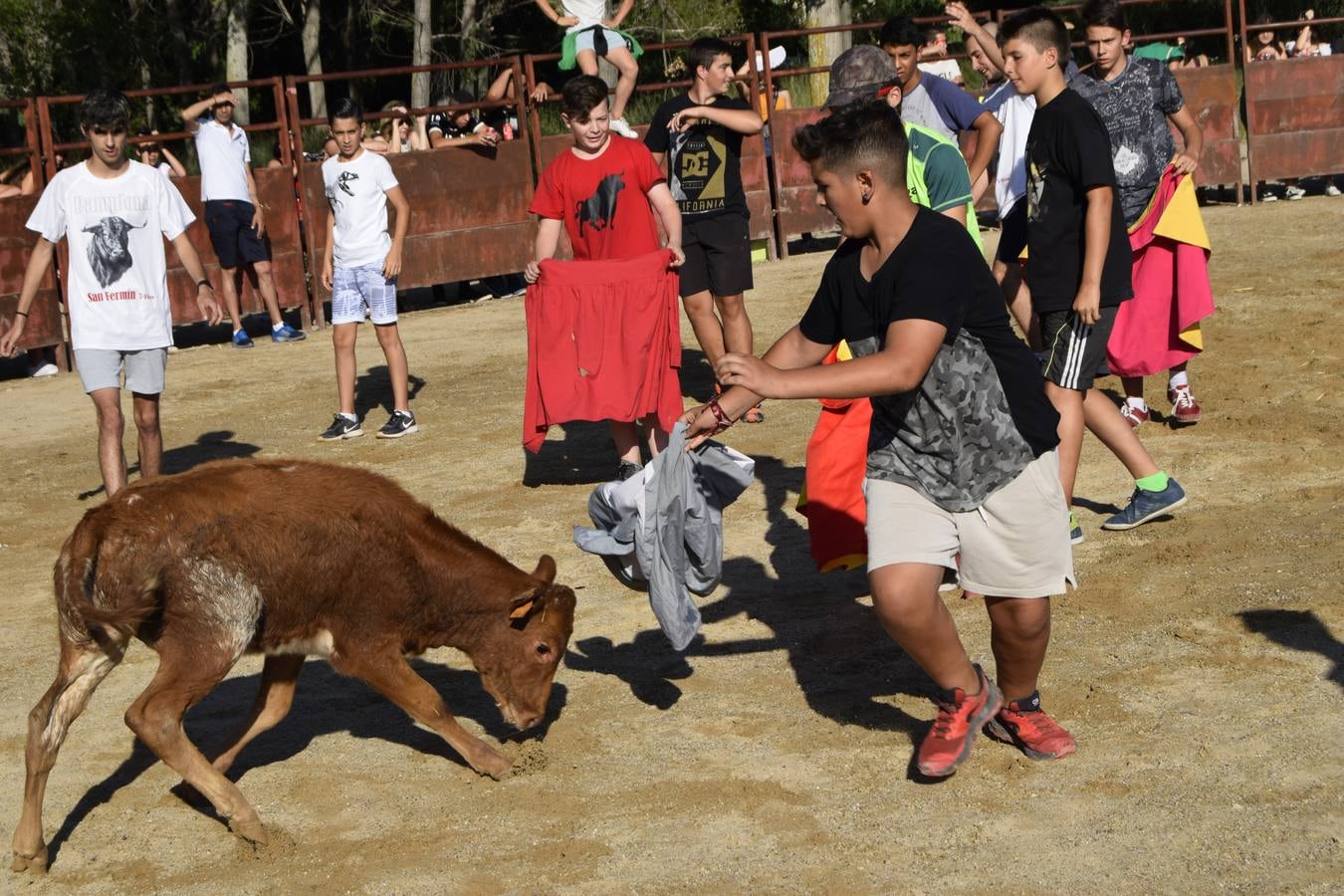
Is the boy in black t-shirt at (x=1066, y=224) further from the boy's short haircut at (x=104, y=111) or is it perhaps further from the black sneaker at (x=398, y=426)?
the black sneaker at (x=398, y=426)

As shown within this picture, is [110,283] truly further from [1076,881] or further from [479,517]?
[1076,881]

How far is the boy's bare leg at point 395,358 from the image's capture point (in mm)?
9711

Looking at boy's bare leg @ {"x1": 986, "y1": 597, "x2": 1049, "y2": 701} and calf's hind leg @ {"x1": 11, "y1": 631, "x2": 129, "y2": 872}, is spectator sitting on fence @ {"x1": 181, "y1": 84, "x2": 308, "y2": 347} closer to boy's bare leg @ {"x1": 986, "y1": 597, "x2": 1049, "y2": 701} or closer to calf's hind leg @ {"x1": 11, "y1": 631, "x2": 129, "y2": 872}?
calf's hind leg @ {"x1": 11, "y1": 631, "x2": 129, "y2": 872}

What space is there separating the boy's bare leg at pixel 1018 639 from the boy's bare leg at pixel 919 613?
17 cm

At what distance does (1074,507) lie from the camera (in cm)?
759

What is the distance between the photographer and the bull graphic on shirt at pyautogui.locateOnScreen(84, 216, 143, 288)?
25.2 feet

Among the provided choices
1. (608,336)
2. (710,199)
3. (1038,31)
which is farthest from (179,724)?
(710,199)

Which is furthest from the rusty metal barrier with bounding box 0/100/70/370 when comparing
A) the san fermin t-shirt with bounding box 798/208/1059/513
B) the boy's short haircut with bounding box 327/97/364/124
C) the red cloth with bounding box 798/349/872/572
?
the san fermin t-shirt with bounding box 798/208/1059/513

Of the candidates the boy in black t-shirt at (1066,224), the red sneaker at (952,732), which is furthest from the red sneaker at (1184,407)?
the red sneaker at (952,732)

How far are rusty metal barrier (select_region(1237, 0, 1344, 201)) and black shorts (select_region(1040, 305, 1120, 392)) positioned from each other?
12.3m

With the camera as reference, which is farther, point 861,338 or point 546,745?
point 546,745

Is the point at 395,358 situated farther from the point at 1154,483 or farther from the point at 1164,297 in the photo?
the point at 1154,483

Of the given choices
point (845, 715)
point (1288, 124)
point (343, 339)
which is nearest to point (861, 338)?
point (845, 715)

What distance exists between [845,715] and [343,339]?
524 centimetres
